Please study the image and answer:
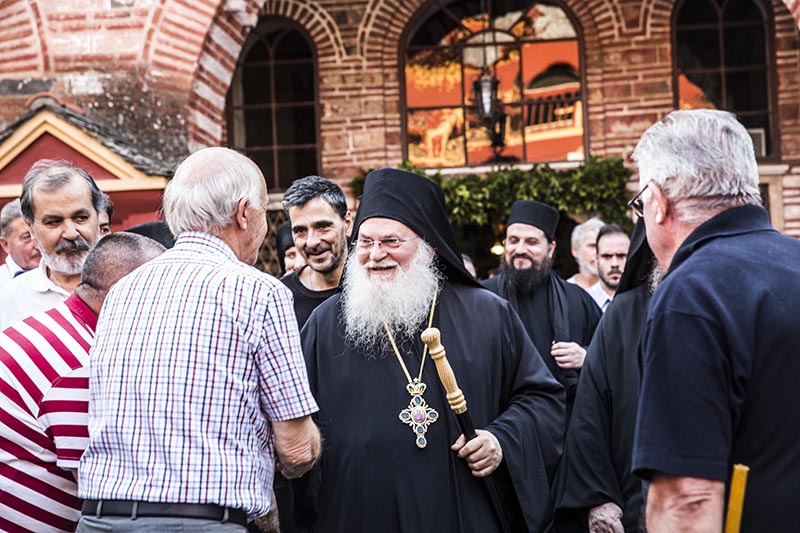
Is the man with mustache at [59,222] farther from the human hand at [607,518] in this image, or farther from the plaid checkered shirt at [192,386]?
the human hand at [607,518]

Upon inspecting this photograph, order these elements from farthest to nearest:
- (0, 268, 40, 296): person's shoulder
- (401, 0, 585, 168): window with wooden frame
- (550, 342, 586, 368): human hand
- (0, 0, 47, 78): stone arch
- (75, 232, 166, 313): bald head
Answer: (401, 0, 585, 168): window with wooden frame → (0, 0, 47, 78): stone arch → (550, 342, 586, 368): human hand → (0, 268, 40, 296): person's shoulder → (75, 232, 166, 313): bald head

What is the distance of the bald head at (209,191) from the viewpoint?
125 inches

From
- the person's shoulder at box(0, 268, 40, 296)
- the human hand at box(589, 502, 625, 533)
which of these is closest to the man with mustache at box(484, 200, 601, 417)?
the human hand at box(589, 502, 625, 533)

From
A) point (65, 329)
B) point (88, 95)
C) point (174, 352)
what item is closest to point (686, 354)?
point (174, 352)

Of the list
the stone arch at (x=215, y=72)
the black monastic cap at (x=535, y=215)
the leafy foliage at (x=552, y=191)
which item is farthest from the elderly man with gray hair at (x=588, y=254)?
the stone arch at (x=215, y=72)

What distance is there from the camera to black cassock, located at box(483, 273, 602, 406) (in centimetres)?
676

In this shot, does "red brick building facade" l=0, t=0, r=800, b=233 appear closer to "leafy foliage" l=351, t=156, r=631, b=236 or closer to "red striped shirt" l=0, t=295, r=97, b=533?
"leafy foliage" l=351, t=156, r=631, b=236

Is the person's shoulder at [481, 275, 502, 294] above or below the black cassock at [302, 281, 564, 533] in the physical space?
above

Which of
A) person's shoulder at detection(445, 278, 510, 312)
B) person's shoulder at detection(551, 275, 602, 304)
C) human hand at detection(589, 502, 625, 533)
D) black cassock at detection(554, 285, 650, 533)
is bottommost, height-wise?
human hand at detection(589, 502, 625, 533)

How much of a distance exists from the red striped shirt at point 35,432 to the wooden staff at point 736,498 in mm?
1991

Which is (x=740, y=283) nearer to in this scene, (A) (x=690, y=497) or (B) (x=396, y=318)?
(A) (x=690, y=497)

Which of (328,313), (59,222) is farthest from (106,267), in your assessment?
(59,222)

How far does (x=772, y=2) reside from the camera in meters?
11.7

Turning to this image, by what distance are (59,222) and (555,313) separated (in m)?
3.42
